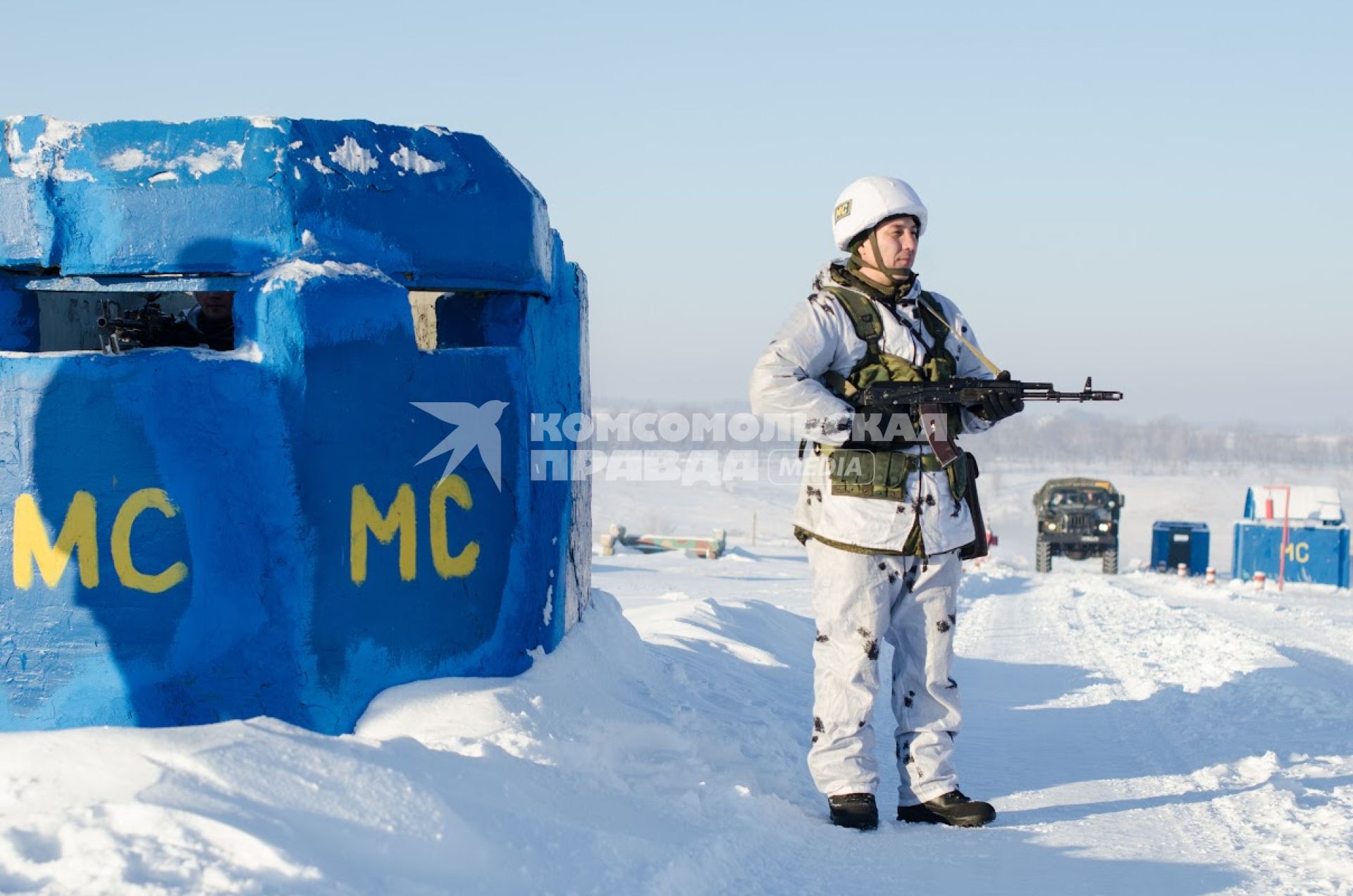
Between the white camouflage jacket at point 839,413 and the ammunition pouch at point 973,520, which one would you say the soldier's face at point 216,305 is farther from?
the ammunition pouch at point 973,520

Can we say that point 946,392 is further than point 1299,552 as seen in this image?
No

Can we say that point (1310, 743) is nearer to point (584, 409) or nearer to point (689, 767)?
point (689, 767)

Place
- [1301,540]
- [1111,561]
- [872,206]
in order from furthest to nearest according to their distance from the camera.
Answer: [1111,561] < [1301,540] < [872,206]

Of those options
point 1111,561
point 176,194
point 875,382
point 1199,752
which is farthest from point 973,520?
point 1111,561

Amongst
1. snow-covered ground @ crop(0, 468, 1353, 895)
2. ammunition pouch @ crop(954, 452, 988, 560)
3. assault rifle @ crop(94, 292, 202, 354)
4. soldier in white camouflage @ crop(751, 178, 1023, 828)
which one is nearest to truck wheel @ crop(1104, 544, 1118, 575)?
snow-covered ground @ crop(0, 468, 1353, 895)

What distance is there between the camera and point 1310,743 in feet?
15.8

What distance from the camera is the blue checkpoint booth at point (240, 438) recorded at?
11.0ft

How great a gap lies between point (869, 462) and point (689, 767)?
1081 millimetres

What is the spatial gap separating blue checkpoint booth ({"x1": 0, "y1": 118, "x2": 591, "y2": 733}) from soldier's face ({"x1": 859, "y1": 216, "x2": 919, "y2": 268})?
4.21ft

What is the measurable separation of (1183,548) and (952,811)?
20077 millimetres

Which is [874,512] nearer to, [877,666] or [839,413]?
[839,413]

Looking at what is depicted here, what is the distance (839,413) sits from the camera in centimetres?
365

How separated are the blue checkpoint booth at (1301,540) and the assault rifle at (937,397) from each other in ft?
56.3

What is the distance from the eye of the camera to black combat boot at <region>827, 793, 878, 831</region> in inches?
142
